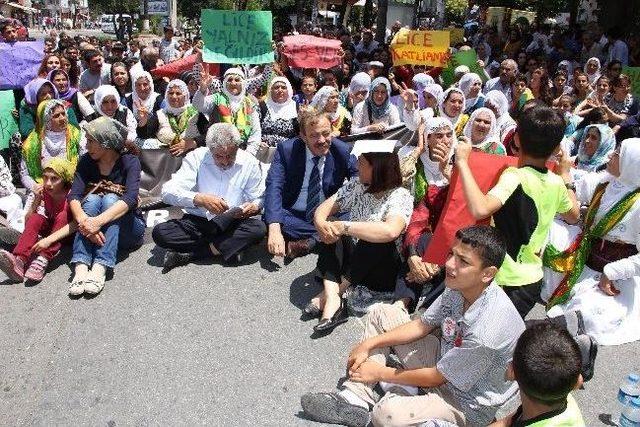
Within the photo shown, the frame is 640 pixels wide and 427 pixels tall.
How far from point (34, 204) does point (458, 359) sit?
368cm

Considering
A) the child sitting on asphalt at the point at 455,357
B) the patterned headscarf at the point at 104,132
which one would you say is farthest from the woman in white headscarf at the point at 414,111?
the child sitting on asphalt at the point at 455,357

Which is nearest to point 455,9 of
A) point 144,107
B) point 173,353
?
point 144,107

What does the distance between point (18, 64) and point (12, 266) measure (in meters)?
3.84

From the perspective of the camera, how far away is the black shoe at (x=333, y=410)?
2979 mm

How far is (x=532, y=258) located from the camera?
3119mm

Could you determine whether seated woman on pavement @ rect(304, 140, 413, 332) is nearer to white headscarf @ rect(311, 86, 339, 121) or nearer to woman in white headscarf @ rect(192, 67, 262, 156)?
woman in white headscarf @ rect(192, 67, 262, 156)

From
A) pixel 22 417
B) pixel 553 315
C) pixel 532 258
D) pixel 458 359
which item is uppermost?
pixel 532 258

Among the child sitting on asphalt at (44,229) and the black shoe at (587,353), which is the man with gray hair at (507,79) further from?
the child sitting on asphalt at (44,229)

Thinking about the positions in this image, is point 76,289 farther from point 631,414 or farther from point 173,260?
point 631,414

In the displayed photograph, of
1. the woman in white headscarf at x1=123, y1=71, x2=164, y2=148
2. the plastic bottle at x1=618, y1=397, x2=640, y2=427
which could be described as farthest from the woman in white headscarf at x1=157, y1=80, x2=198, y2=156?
the plastic bottle at x1=618, y1=397, x2=640, y2=427

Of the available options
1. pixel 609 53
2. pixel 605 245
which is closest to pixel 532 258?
pixel 605 245

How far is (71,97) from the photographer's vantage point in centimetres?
667

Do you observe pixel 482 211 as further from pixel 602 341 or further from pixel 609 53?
pixel 609 53

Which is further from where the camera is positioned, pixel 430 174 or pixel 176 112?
pixel 176 112
